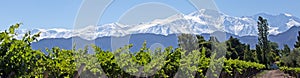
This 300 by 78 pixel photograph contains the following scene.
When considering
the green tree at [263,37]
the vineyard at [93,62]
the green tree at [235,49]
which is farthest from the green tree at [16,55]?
the green tree at [263,37]

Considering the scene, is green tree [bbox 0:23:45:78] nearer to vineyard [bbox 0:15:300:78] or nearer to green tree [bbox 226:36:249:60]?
vineyard [bbox 0:15:300:78]

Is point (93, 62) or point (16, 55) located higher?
point (16, 55)

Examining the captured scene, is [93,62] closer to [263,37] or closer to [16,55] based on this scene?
[16,55]

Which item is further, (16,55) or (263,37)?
(263,37)

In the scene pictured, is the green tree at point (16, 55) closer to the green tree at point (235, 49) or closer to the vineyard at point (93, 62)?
the vineyard at point (93, 62)

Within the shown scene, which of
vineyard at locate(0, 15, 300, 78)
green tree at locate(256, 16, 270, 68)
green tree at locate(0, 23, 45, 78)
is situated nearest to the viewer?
green tree at locate(0, 23, 45, 78)

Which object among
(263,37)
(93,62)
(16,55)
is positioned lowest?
(93,62)

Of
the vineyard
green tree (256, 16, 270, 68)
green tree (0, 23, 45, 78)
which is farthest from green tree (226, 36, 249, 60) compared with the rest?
green tree (0, 23, 45, 78)

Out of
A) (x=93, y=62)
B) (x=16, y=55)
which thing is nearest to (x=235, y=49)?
(x=93, y=62)

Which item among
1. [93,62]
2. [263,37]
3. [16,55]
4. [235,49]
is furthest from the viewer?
[263,37]

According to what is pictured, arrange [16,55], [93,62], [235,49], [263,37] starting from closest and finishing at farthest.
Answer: [16,55] < [93,62] < [235,49] < [263,37]

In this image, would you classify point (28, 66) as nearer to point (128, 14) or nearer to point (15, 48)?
point (15, 48)

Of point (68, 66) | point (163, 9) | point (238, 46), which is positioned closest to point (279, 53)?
point (238, 46)

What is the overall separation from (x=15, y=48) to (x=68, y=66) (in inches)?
69.4
